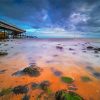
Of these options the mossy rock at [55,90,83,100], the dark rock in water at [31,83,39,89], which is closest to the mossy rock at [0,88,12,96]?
the dark rock in water at [31,83,39,89]

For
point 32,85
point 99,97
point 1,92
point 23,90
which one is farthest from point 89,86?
point 1,92

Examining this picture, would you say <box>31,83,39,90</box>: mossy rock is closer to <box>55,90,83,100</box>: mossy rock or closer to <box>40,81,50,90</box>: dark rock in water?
<box>40,81,50,90</box>: dark rock in water

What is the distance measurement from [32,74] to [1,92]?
1403 mm

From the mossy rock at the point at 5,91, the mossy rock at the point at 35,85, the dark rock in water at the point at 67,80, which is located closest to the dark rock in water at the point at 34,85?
the mossy rock at the point at 35,85

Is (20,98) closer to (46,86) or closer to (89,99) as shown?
(46,86)

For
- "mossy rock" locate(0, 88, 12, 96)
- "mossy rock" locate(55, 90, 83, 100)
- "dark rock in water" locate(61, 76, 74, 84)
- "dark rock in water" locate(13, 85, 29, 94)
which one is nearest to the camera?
"mossy rock" locate(55, 90, 83, 100)

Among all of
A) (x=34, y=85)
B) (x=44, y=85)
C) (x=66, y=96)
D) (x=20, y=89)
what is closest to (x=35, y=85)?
(x=34, y=85)

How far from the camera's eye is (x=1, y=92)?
108 inches

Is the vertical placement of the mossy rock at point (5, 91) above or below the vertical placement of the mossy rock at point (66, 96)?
below

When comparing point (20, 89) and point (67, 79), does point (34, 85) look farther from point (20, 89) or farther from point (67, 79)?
point (67, 79)

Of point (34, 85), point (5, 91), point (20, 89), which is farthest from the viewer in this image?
point (34, 85)

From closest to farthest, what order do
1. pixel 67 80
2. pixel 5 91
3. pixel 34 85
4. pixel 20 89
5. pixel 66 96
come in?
pixel 66 96, pixel 5 91, pixel 20 89, pixel 34 85, pixel 67 80

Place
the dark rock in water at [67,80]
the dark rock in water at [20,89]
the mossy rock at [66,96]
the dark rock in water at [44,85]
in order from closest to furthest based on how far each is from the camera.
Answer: the mossy rock at [66,96] < the dark rock in water at [20,89] < the dark rock in water at [44,85] < the dark rock in water at [67,80]

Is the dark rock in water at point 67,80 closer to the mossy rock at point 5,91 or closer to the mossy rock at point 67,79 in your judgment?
the mossy rock at point 67,79
